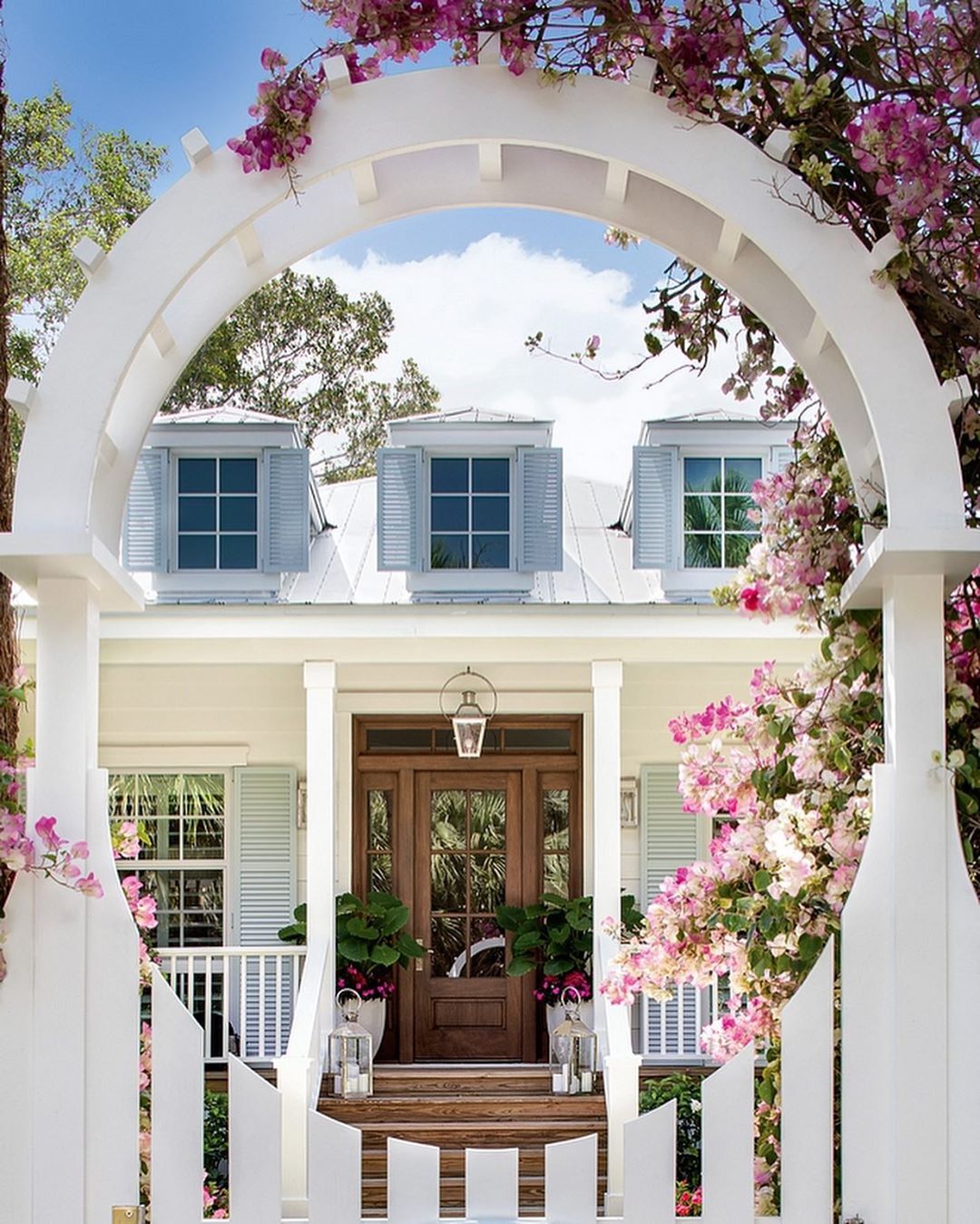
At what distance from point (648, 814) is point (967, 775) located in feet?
21.4

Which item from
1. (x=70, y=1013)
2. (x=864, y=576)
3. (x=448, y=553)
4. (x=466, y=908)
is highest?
(x=448, y=553)

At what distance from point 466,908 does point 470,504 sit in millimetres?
2468

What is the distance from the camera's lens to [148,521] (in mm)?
8516

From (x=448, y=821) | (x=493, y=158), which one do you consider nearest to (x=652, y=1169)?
(x=493, y=158)

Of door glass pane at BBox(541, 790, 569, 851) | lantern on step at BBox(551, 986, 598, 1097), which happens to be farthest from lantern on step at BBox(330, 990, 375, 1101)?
door glass pane at BBox(541, 790, 569, 851)

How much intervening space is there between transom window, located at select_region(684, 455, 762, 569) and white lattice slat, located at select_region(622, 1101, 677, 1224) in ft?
21.3

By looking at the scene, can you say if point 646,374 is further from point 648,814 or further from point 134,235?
point 134,235

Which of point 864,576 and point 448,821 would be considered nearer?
point 864,576

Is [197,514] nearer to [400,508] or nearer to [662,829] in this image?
[400,508]

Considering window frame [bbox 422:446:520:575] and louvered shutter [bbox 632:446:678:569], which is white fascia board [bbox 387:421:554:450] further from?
louvered shutter [bbox 632:446:678:569]

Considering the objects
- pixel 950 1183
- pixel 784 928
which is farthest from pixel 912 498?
pixel 950 1183

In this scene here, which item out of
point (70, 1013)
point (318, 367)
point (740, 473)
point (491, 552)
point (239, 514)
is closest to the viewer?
point (70, 1013)

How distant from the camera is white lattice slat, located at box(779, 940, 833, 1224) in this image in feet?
7.30

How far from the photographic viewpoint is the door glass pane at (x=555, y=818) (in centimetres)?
872
